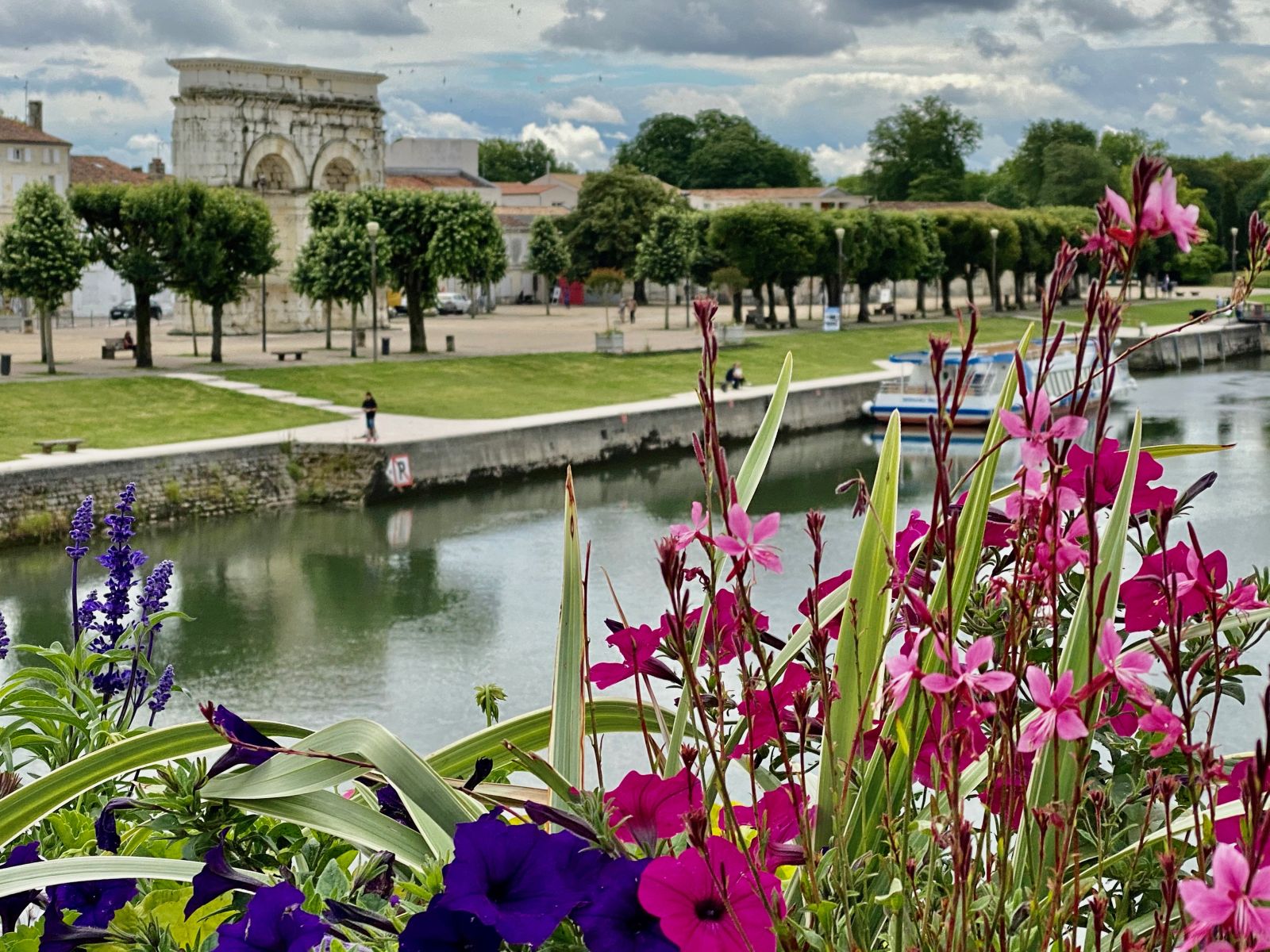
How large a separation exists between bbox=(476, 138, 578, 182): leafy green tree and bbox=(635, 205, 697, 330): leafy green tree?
5629 centimetres

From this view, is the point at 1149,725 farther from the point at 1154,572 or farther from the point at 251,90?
the point at 251,90

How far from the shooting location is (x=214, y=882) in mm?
1592

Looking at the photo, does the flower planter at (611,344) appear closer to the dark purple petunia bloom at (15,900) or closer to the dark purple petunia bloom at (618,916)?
the dark purple petunia bloom at (15,900)

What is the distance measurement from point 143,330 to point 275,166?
45.7 feet

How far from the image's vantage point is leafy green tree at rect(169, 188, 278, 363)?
3033 centimetres

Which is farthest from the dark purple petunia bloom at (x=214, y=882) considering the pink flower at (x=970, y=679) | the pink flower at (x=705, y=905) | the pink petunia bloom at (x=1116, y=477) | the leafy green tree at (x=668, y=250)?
the leafy green tree at (x=668, y=250)

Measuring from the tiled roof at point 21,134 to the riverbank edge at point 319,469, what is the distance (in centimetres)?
3612

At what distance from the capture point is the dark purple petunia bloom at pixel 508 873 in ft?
4.20

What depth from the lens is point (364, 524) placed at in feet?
65.7

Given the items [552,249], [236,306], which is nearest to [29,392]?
[236,306]

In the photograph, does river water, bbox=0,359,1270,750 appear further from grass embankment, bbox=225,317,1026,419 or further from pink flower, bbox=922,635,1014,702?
pink flower, bbox=922,635,1014,702

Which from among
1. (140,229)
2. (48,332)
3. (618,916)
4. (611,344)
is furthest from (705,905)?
(611,344)

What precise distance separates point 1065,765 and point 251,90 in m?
42.1

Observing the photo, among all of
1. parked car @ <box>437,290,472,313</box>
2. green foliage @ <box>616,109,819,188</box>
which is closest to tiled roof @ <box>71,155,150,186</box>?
parked car @ <box>437,290,472,313</box>
